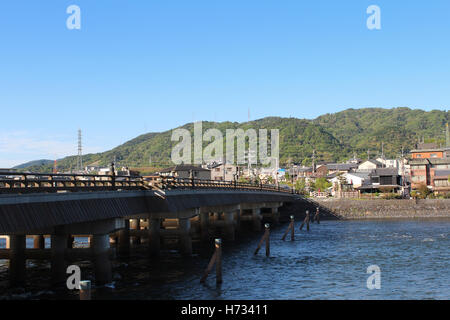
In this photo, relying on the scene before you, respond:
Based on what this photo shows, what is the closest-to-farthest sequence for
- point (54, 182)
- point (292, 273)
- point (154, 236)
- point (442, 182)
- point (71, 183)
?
point (54, 182)
point (71, 183)
point (292, 273)
point (154, 236)
point (442, 182)

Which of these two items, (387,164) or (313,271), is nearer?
(313,271)

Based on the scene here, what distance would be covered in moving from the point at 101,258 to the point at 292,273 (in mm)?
14729

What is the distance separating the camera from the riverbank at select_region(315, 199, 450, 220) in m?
90.9

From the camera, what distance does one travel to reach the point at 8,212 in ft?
70.6

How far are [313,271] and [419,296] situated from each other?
986 cm

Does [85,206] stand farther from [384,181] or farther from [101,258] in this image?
[384,181]

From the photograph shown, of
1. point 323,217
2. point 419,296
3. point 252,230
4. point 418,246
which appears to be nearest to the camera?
point 419,296

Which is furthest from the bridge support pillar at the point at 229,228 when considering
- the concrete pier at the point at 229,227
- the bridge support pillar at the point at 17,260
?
the bridge support pillar at the point at 17,260

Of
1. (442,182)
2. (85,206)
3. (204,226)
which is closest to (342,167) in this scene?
(442,182)

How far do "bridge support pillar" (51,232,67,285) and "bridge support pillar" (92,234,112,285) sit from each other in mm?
1912

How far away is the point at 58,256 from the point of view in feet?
96.8

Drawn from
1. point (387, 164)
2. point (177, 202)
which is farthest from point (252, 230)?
point (387, 164)

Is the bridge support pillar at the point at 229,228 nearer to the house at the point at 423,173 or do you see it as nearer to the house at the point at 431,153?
the house at the point at 423,173
